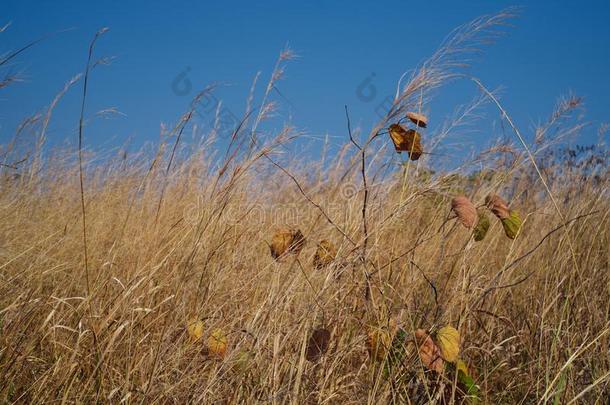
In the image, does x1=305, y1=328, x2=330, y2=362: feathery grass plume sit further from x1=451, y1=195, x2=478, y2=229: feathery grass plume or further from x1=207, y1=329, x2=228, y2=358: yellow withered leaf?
x1=451, y1=195, x2=478, y2=229: feathery grass plume

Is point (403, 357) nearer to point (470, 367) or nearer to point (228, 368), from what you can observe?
point (470, 367)

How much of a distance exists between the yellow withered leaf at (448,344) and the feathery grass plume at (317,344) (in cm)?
30

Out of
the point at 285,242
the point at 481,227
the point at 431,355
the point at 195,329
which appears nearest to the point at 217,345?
the point at 195,329

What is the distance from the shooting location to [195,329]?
4.41 ft

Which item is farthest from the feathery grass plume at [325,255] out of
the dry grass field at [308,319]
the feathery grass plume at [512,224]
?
the feathery grass plume at [512,224]

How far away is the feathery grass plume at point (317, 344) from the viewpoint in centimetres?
131

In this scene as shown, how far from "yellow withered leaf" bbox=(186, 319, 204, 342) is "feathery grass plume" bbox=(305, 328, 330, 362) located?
31 cm

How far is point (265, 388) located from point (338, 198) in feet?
4.79

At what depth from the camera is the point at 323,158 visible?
13.0 feet

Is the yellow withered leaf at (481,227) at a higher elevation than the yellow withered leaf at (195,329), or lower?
higher

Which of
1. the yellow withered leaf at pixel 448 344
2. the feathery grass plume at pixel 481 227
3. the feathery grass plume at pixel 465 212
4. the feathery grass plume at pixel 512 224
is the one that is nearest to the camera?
the yellow withered leaf at pixel 448 344

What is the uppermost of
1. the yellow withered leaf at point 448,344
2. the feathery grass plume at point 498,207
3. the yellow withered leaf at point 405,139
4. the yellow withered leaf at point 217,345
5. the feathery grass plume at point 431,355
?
the yellow withered leaf at point 405,139

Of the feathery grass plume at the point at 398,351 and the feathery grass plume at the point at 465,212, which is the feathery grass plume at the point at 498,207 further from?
the feathery grass plume at the point at 398,351

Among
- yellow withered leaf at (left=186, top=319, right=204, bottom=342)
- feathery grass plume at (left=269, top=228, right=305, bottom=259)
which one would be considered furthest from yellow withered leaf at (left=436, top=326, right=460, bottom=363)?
yellow withered leaf at (left=186, top=319, right=204, bottom=342)
